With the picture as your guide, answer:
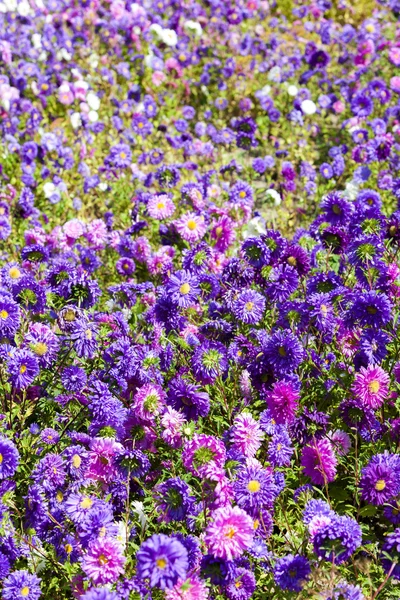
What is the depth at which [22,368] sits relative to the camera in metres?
3.02

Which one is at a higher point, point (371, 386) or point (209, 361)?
point (371, 386)

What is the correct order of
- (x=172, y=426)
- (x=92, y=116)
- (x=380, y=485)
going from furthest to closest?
(x=92, y=116)
(x=172, y=426)
(x=380, y=485)

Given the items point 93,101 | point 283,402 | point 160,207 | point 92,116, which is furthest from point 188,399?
point 93,101

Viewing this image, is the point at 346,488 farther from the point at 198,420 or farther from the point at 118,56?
the point at 118,56

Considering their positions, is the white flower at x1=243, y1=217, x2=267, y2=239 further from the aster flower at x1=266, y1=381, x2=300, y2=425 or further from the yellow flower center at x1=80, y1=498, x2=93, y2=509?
the yellow flower center at x1=80, y1=498, x2=93, y2=509

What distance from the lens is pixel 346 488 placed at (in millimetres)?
3104

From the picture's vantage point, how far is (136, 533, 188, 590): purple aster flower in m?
1.92

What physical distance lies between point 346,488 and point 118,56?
18.9 feet

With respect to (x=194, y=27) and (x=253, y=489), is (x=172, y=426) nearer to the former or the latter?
(x=253, y=489)

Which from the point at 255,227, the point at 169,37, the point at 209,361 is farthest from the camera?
the point at 169,37

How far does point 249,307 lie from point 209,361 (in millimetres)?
420

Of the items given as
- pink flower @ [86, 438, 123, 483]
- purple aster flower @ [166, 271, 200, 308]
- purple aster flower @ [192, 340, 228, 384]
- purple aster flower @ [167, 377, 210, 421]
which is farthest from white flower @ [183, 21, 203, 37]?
pink flower @ [86, 438, 123, 483]

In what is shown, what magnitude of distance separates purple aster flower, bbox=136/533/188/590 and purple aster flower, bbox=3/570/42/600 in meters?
0.77

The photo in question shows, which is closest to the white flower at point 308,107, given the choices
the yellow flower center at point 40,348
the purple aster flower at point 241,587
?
the yellow flower center at point 40,348
